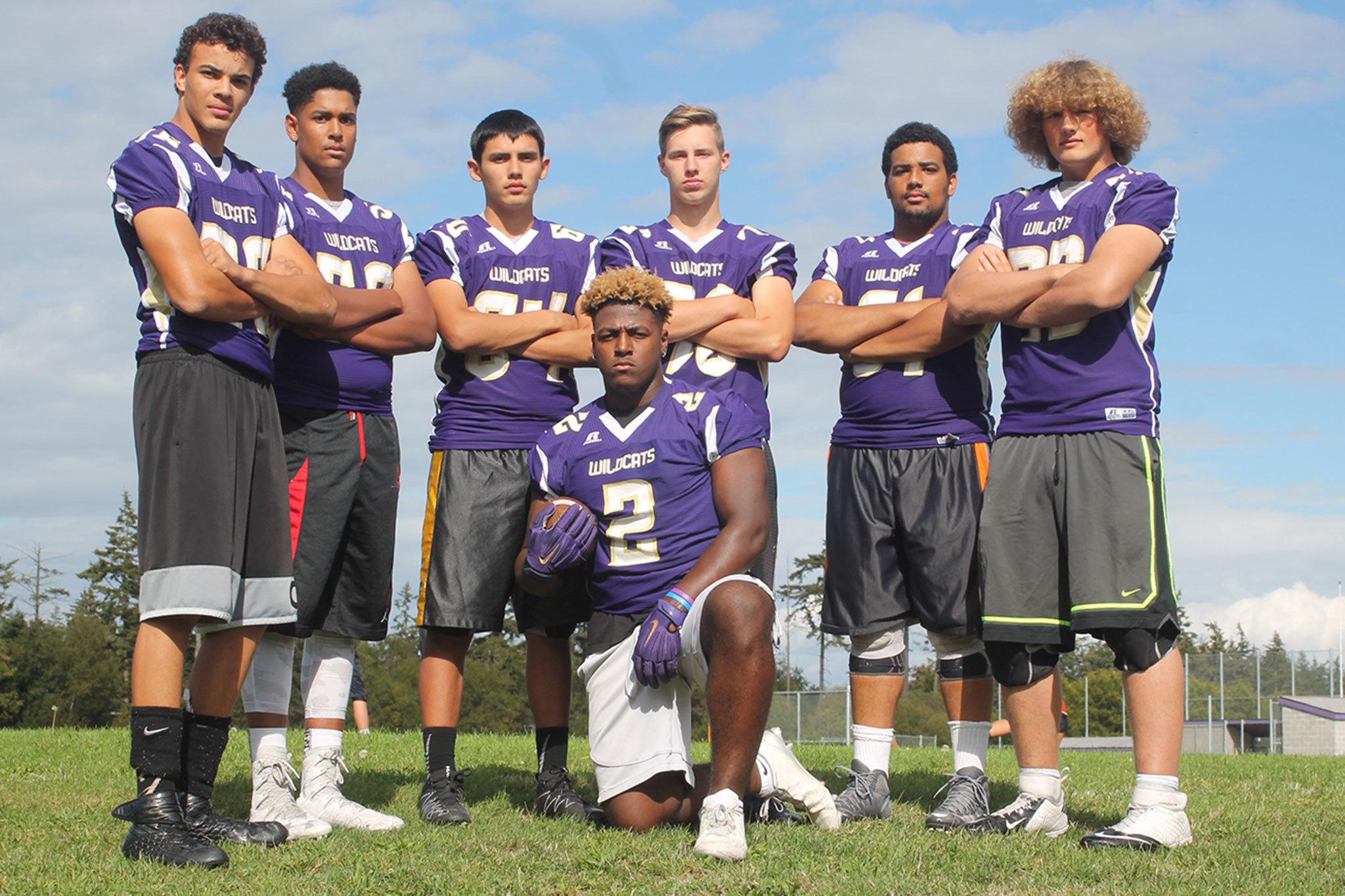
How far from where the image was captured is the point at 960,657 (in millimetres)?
5961

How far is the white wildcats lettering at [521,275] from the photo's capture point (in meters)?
6.03

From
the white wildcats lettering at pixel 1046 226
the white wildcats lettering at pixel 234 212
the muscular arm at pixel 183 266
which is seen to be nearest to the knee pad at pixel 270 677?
the muscular arm at pixel 183 266

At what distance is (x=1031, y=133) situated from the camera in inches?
228

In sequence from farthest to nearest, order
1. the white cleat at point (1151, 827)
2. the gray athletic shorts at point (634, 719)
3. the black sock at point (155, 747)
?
the gray athletic shorts at point (634, 719), the white cleat at point (1151, 827), the black sock at point (155, 747)

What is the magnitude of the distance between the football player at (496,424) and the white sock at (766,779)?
2.85 feet

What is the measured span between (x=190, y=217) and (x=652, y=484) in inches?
83.0

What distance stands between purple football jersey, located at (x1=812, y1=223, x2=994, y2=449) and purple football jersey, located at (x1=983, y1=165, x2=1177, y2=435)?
0.54 m

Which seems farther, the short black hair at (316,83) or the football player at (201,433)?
the short black hair at (316,83)

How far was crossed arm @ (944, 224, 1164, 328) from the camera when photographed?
5.02 metres

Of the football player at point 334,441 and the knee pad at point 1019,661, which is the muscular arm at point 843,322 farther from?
the football player at point 334,441

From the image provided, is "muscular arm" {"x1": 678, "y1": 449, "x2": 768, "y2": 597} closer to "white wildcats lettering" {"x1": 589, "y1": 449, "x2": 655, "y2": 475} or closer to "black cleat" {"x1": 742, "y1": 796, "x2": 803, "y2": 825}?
"white wildcats lettering" {"x1": 589, "y1": 449, "x2": 655, "y2": 475}

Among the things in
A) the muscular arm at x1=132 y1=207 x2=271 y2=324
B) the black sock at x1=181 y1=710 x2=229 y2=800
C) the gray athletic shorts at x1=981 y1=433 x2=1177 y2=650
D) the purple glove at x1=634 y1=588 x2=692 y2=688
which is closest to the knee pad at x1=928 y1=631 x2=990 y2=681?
the gray athletic shorts at x1=981 y1=433 x2=1177 y2=650

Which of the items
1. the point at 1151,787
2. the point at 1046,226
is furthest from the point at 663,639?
the point at 1046,226

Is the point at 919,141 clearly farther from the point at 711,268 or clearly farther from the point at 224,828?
the point at 224,828
